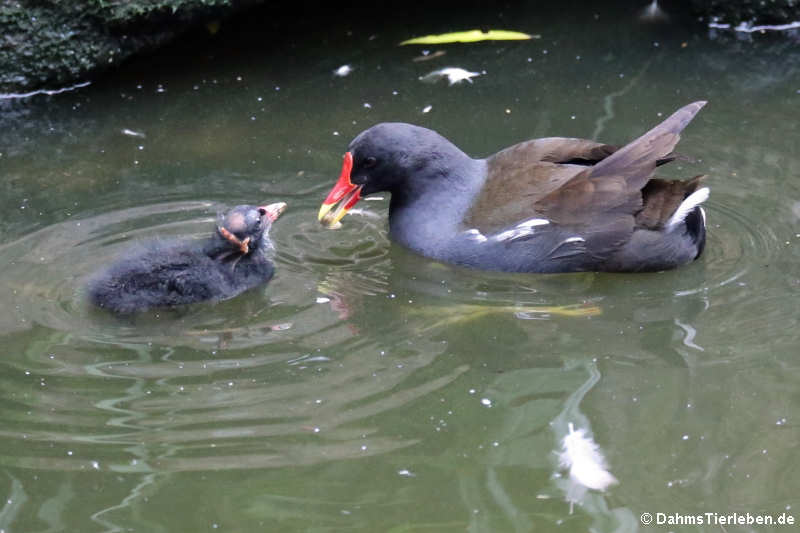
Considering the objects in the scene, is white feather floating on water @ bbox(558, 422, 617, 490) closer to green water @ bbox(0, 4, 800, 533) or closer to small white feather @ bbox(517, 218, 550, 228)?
green water @ bbox(0, 4, 800, 533)

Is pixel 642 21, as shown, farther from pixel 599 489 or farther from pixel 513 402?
pixel 599 489

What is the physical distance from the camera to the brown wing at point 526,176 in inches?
214

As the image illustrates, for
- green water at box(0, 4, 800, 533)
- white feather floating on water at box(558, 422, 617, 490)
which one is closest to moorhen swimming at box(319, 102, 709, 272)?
green water at box(0, 4, 800, 533)

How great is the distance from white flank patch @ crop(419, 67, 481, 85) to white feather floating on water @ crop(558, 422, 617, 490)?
12.0 feet

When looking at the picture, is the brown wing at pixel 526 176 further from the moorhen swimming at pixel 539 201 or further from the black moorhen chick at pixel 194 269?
the black moorhen chick at pixel 194 269

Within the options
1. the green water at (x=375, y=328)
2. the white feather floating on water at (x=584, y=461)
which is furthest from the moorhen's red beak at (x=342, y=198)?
the white feather floating on water at (x=584, y=461)

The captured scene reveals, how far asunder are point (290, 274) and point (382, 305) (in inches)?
22.2

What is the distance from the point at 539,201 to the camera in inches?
213

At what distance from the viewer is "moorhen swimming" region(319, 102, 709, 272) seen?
17.6 ft

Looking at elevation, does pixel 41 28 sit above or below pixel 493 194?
above

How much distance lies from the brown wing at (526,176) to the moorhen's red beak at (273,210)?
91 centimetres

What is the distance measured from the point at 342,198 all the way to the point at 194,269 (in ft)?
3.13

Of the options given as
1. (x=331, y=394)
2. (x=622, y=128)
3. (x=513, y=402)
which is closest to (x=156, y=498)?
(x=331, y=394)

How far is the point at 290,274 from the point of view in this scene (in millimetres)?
5527
